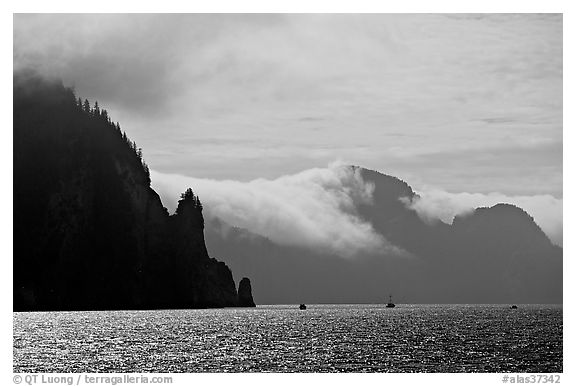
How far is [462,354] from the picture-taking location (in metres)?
88.3
